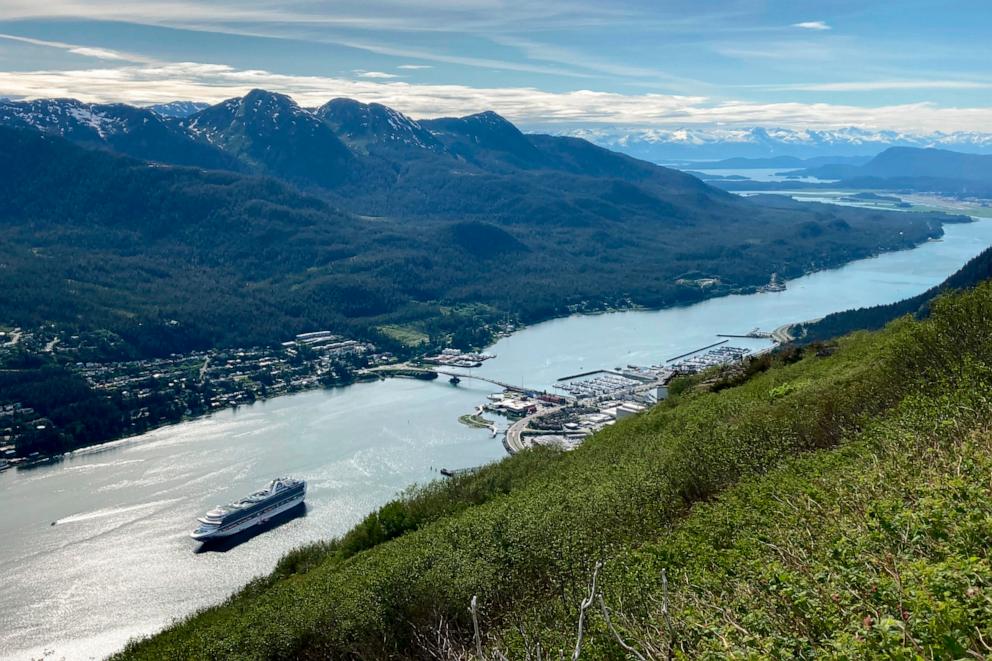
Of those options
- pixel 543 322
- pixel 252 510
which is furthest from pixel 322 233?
pixel 252 510

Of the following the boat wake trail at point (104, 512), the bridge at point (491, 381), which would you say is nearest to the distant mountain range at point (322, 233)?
the bridge at point (491, 381)

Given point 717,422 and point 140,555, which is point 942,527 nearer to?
point 717,422

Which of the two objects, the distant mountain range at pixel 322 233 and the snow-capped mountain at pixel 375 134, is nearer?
the distant mountain range at pixel 322 233

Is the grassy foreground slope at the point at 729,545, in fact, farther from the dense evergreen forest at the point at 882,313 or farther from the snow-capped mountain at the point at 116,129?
the snow-capped mountain at the point at 116,129

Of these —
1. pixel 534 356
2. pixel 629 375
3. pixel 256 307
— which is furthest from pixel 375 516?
pixel 256 307

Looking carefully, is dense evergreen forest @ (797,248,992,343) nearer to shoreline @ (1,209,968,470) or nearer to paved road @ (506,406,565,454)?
shoreline @ (1,209,968,470)

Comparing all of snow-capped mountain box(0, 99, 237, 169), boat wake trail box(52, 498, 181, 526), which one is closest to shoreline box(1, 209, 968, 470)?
boat wake trail box(52, 498, 181, 526)

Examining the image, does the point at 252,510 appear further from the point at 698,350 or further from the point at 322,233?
the point at 322,233
